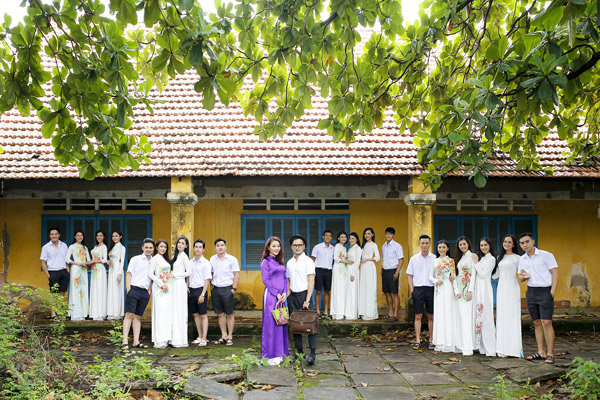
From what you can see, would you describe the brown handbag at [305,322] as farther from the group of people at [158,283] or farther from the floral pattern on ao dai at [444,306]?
the floral pattern on ao dai at [444,306]

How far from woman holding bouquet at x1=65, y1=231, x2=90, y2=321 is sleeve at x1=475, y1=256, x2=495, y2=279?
21.2 feet

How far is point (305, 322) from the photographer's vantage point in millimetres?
6410

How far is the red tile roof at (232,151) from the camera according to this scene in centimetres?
863

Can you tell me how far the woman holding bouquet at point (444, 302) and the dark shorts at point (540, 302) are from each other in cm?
103

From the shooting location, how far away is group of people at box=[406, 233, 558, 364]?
265 inches

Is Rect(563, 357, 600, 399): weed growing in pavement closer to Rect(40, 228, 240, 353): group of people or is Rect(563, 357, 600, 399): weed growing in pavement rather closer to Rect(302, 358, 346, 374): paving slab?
Rect(302, 358, 346, 374): paving slab

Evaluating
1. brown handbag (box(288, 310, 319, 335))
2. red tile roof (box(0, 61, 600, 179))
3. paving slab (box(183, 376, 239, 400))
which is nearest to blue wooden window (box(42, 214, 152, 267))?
red tile roof (box(0, 61, 600, 179))

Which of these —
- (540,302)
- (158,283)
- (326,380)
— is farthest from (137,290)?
(540,302)

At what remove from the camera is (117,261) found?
29.9 feet

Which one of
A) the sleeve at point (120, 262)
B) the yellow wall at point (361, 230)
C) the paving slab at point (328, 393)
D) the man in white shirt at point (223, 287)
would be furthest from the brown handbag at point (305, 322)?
the sleeve at point (120, 262)

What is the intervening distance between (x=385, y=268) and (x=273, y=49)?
5.52 meters

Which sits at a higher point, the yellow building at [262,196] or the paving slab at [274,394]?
the yellow building at [262,196]

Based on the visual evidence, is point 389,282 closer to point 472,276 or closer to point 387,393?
point 472,276

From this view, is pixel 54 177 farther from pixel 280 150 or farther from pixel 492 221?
pixel 492 221
